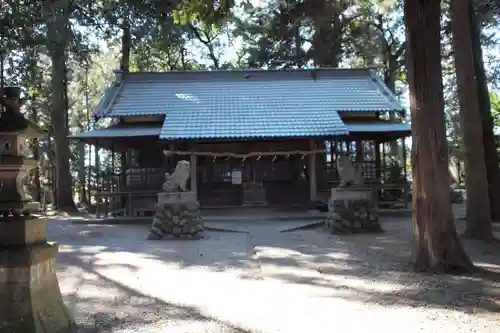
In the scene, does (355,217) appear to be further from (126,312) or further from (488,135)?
(126,312)

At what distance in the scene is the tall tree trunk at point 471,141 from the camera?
10.5 meters

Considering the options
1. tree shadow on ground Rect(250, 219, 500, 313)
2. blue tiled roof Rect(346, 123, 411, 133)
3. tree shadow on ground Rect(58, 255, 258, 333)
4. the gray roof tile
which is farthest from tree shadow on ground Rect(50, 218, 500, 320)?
blue tiled roof Rect(346, 123, 411, 133)

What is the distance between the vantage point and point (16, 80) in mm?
16094

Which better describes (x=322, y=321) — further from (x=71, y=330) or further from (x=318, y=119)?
(x=318, y=119)

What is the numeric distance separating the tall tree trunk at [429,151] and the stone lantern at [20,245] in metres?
5.39

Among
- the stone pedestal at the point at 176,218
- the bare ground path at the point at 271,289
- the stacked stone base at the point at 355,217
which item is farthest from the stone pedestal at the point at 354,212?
the stone pedestal at the point at 176,218

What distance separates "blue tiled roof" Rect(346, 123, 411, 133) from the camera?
57.3 feet

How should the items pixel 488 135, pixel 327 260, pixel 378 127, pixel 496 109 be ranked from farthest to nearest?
1. pixel 496 109
2. pixel 378 127
3. pixel 488 135
4. pixel 327 260

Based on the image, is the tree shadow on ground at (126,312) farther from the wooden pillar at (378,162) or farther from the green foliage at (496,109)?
the green foliage at (496,109)

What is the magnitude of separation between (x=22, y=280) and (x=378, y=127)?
15375 millimetres

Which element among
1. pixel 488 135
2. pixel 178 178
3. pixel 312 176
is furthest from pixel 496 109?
pixel 178 178

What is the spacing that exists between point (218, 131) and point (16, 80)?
6.77m

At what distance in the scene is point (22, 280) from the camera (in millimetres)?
4340

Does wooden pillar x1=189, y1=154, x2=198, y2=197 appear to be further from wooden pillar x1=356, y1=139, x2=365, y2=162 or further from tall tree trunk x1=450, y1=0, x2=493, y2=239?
tall tree trunk x1=450, y1=0, x2=493, y2=239
